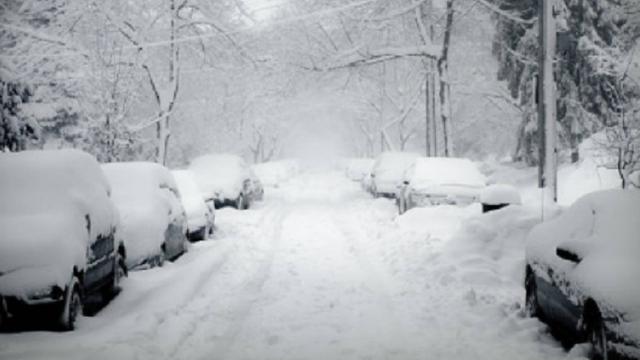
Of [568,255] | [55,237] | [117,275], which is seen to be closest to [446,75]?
[117,275]

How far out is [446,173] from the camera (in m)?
21.0

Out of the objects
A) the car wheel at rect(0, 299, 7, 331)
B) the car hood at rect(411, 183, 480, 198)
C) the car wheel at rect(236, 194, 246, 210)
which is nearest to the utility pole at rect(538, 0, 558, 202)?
the car hood at rect(411, 183, 480, 198)

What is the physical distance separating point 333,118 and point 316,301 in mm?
89555

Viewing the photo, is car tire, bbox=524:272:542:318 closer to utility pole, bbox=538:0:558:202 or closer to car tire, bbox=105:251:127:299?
car tire, bbox=105:251:127:299

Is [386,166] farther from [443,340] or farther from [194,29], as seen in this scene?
[443,340]

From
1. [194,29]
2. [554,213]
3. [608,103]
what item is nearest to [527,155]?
[608,103]

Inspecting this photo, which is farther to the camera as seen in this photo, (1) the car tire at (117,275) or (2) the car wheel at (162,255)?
(2) the car wheel at (162,255)

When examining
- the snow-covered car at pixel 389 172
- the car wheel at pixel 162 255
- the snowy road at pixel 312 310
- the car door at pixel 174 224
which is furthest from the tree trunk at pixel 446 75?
the car wheel at pixel 162 255

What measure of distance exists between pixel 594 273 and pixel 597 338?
1.92 ft

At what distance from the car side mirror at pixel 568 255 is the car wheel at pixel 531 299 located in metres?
1.69

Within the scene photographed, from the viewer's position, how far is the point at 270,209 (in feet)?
90.1

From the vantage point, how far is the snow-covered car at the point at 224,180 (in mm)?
25797

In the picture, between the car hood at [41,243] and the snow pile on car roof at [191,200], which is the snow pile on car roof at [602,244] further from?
the snow pile on car roof at [191,200]

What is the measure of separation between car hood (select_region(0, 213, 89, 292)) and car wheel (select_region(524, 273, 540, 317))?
5551mm
